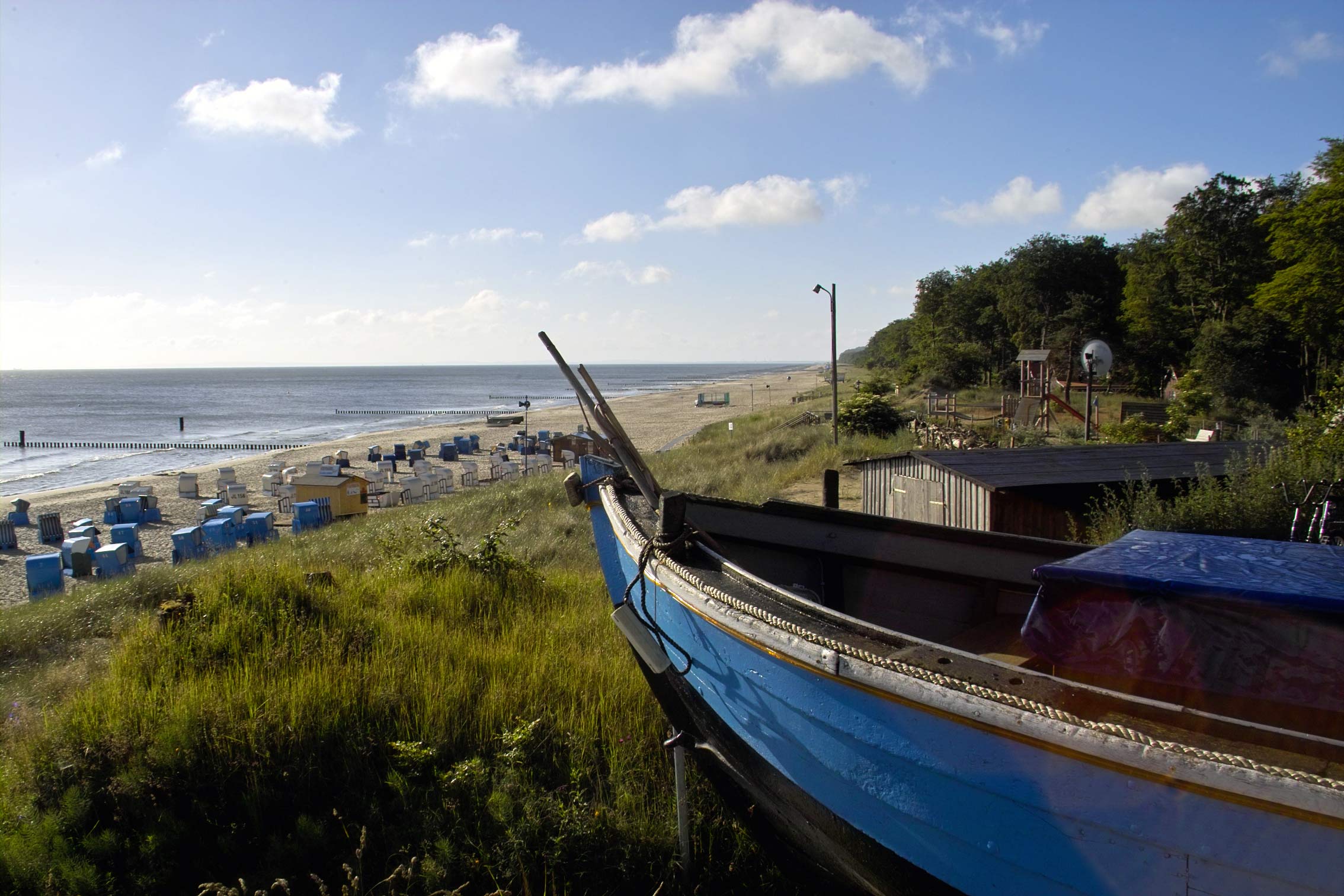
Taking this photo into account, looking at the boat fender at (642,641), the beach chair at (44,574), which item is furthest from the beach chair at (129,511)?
the boat fender at (642,641)

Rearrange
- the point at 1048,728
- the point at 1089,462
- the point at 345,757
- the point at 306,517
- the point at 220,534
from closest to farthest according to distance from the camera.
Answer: the point at 1048,728 → the point at 345,757 → the point at 1089,462 → the point at 220,534 → the point at 306,517

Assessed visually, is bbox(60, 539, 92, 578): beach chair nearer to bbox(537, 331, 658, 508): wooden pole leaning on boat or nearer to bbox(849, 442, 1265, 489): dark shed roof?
bbox(537, 331, 658, 508): wooden pole leaning on boat

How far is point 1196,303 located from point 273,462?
50.2 m

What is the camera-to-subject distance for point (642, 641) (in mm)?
3428

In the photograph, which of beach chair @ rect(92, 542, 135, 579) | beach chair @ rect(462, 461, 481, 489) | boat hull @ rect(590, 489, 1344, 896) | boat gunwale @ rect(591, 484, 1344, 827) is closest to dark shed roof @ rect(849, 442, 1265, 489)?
boat hull @ rect(590, 489, 1344, 896)

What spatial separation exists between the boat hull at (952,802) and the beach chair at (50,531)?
24405mm

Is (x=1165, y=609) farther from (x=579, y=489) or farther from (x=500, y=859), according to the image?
(x=579, y=489)

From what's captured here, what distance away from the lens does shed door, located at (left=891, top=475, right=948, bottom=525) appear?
10.9 meters

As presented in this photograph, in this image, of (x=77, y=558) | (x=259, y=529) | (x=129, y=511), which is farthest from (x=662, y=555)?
(x=129, y=511)

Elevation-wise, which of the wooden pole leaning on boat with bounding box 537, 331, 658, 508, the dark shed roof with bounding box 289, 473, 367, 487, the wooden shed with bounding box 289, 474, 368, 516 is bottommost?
the wooden shed with bounding box 289, 474, 368, 516

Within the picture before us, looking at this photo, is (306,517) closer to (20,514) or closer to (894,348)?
(20,514)

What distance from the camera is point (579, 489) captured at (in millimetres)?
5961

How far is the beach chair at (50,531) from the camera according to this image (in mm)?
21297

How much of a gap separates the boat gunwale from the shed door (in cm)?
808
